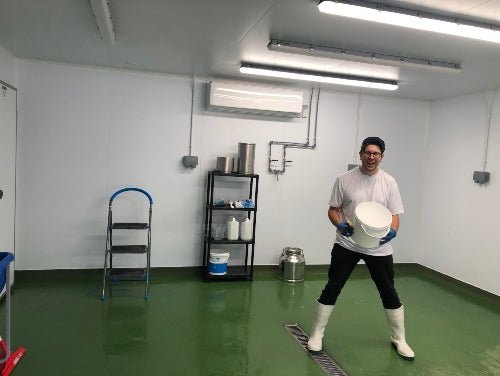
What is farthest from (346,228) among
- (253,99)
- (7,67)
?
(7,67)

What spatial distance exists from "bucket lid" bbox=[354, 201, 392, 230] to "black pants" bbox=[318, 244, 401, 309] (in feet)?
1.02

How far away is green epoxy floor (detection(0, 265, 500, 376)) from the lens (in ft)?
9.83

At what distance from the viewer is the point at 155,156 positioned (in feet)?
16.3

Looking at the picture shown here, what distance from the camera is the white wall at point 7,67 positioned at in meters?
4.02

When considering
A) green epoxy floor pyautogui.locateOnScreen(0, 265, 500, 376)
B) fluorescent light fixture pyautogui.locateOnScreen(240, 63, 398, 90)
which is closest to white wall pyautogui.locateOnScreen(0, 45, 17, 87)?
green epoxy floor pyautogui.locateOnScreen(0, 265, 500, 376)

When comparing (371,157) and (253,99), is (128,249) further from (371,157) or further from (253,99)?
(371,157)

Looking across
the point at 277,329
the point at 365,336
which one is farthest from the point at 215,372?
the point at 365,336

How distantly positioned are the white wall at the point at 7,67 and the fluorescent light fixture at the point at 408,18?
10.7ft

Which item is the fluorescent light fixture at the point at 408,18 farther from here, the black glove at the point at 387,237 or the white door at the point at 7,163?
the white door at the point at 7,163

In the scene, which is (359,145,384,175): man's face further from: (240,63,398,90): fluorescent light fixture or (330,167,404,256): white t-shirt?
(240,63,398,90): fluorescent light fixture

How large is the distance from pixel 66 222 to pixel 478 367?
14.1ft

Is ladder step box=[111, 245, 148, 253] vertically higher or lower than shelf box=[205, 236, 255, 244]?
lower

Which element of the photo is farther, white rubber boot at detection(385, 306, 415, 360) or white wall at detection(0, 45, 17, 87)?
white wall at detection(0, 45, 17, 87)

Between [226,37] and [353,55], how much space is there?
1.12 metres
